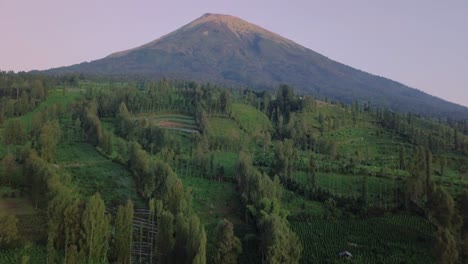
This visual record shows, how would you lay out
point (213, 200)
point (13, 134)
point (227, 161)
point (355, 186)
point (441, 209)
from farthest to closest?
point (227, 161), point (13, 134), point (355, 186), point (213, 200), point (441, 209)

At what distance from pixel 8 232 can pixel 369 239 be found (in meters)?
38.9

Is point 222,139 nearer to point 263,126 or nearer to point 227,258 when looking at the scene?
point 263,126

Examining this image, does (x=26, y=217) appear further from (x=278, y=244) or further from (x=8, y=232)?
(x=278, y=244)

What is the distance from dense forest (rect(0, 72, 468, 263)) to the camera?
43031 mm

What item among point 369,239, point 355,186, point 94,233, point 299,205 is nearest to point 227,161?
point 299,205

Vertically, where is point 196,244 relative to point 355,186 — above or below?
above

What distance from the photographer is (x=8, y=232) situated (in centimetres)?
4303

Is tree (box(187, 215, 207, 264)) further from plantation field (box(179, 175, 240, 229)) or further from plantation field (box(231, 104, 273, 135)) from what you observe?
plantation field (box(231, 104, 273, 135))

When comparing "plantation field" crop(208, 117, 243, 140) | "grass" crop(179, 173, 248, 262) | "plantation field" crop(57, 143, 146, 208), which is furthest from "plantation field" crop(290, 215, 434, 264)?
"plantation field" crop(208, 117, 243, 140)

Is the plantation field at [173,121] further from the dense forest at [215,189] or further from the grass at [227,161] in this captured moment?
the grass at [227,161]

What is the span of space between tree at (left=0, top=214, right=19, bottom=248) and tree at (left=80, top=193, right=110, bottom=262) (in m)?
A: 7.56

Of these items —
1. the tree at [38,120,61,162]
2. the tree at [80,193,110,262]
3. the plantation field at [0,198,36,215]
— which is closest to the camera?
the tree at [80,193,110,262]

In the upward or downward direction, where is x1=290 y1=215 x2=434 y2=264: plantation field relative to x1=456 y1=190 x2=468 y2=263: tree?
downward

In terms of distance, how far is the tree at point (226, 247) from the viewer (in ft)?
139
